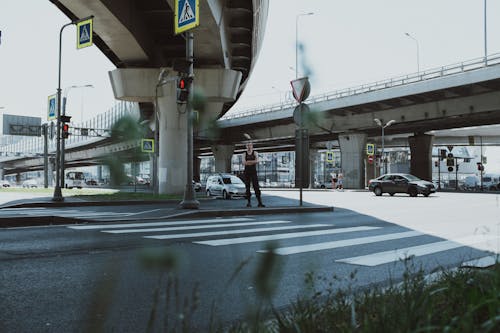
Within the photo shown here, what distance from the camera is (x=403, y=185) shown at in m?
29.0

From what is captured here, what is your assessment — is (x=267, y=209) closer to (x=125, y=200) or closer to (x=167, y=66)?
(x=125, y=200)

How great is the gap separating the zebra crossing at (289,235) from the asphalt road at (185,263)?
18 millimetres

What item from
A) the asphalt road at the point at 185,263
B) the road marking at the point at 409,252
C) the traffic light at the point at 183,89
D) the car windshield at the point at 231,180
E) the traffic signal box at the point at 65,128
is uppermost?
the traffic light at the point at 183,89

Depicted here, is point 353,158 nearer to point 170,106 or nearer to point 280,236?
point 170,106

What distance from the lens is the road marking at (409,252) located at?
18.9ft

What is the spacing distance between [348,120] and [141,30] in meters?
25.9

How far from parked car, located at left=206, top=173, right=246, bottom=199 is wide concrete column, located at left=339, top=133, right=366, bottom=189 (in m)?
21.9

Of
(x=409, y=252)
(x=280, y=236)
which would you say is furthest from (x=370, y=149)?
(x=409, y=252)

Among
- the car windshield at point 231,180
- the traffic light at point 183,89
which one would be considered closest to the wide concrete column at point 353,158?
the car windshield at point 231,180

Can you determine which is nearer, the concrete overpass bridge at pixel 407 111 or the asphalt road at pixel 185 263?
the asphalt road at pixel 185 263

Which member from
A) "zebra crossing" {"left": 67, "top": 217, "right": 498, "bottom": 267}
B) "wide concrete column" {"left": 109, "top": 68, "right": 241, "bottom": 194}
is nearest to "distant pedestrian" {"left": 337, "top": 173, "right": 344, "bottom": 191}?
"wide concrete column" {"left": 109, "top": 68, "right": 241, "bottom": 194}

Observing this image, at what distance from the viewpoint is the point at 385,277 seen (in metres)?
4.83

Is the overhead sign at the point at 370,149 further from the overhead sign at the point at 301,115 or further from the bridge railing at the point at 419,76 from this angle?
the overhead sign at the point at 301,115

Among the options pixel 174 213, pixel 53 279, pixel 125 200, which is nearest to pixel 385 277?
pixel 53 279
